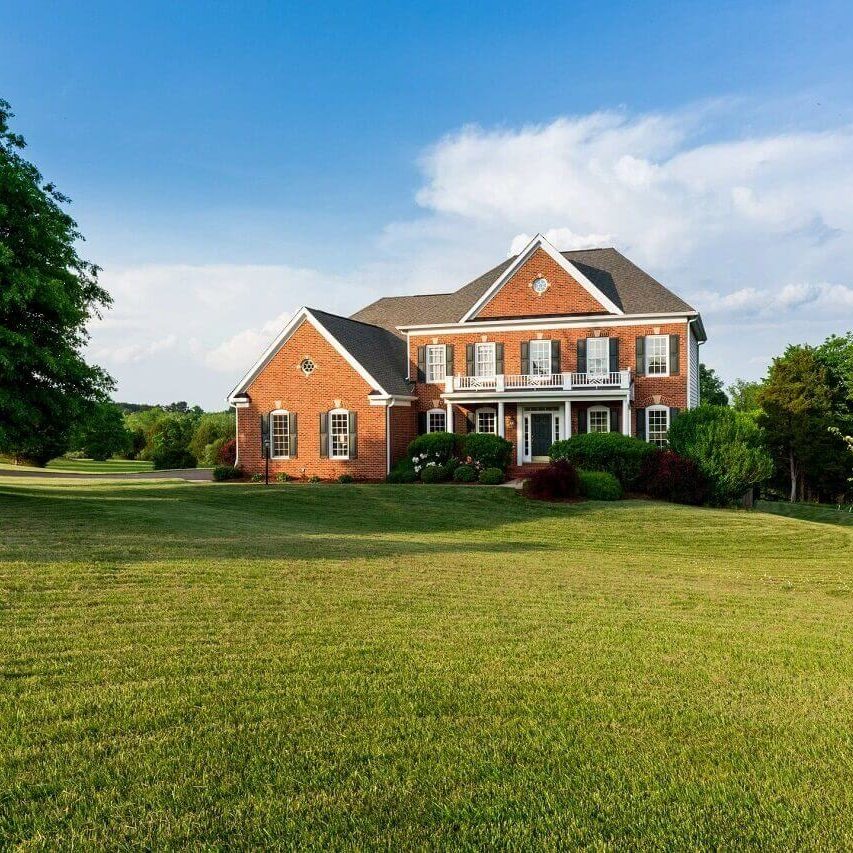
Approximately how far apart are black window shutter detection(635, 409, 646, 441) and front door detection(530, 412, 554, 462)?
3395mm

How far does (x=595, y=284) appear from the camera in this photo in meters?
31.5

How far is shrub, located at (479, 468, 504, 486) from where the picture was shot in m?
26.9

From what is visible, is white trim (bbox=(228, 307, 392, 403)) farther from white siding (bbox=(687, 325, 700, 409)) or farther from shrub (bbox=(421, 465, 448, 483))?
white siding (bbox=(687, 325, 700, 409))

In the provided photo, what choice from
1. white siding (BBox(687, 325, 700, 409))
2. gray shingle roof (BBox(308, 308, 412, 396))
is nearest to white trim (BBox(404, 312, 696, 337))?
white siding (BBox(687, 325, 700, 409))

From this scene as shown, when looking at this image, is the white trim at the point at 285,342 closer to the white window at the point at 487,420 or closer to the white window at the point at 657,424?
the white window at the point at 487,420

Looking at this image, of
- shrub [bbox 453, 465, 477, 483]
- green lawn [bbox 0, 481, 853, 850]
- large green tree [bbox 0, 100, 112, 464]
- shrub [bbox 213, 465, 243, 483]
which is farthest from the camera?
shrub [bbox 213, 465, 243, 483]

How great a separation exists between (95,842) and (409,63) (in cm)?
1839

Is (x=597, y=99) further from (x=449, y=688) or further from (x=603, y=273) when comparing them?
(x=449, y=688)

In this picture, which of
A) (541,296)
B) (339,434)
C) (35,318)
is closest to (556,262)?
(541,296)

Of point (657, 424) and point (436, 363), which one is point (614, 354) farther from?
point (436, 363)

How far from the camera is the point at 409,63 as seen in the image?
728 inches

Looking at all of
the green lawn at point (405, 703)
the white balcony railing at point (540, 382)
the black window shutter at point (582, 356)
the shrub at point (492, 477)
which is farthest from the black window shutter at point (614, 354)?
the green lawn at point (405, 703)

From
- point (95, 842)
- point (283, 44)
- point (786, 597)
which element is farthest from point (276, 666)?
point (283, 44)

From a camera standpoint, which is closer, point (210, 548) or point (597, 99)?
point (210, 548)
